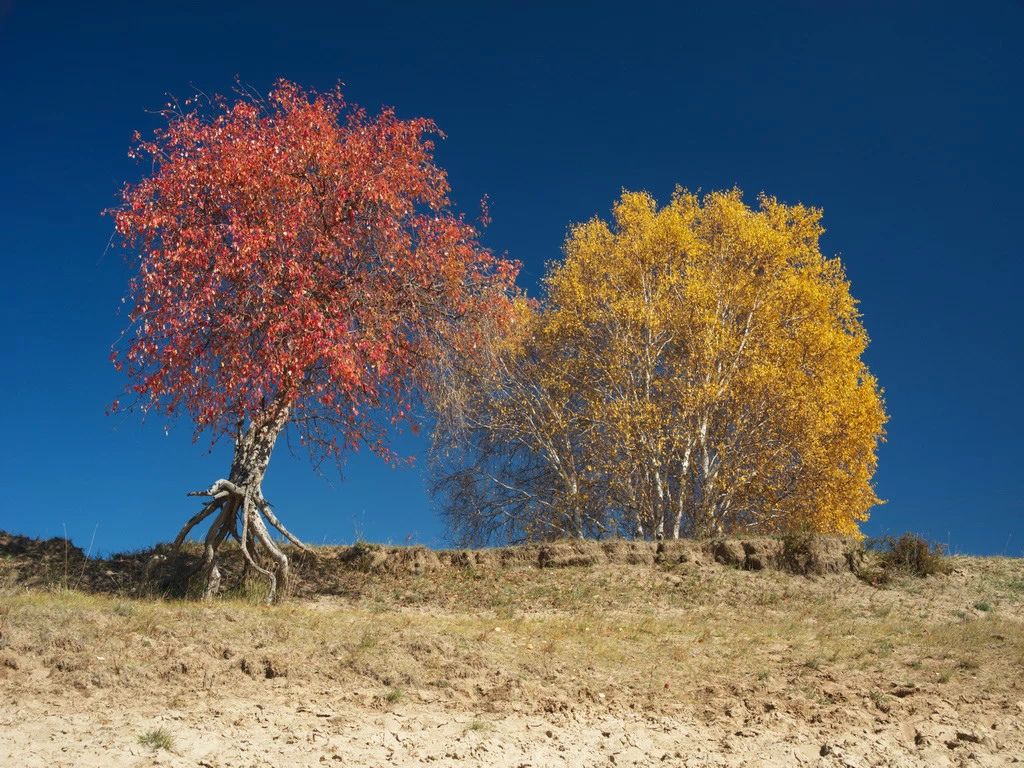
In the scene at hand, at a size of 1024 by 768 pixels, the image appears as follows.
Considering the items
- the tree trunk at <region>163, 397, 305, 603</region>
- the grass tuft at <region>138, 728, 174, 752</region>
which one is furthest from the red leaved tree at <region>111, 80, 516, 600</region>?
the grass tuft at <region>138, 728, 174, 752</region>

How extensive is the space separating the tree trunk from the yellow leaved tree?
7.96m

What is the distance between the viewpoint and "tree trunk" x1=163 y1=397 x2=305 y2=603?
1522 centimetres

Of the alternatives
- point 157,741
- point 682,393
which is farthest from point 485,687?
point 682,393

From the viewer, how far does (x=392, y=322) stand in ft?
51.5

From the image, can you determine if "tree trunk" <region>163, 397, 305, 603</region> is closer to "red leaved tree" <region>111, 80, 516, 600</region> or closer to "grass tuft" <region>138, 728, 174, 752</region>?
"red leaved tree" <region>111, 80, 516, 600</region>

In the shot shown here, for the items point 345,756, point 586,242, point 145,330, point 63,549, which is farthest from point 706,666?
point 586,242

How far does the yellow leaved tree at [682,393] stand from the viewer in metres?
23.3

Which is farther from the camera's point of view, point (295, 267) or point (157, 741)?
point (295, 267)

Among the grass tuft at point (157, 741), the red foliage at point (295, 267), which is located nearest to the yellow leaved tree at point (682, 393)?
the red foliage at point (295, 267)

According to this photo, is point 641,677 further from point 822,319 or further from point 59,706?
point 822,319

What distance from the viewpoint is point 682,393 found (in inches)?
912

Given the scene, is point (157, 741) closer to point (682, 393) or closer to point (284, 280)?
point (284, 280)

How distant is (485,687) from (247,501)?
→ 7.03 m

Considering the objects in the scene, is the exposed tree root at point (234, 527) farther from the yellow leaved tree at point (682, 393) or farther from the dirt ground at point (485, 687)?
the yellow leaved tree at point (682, 393)
